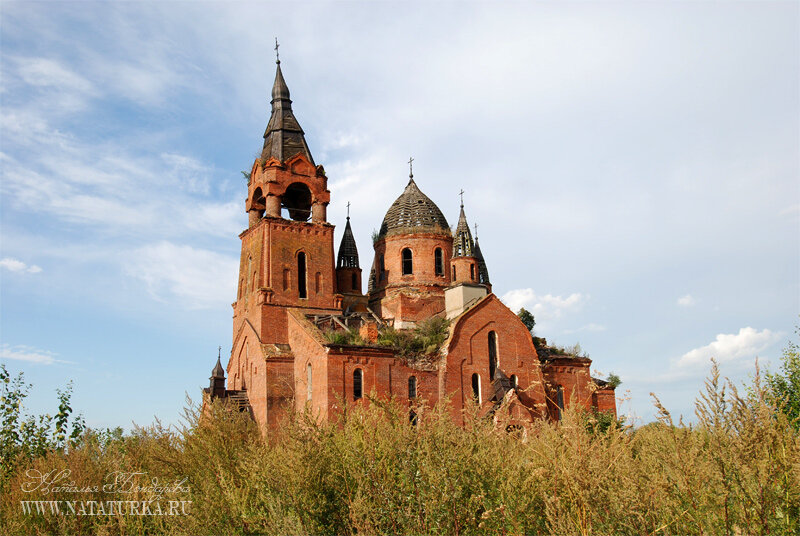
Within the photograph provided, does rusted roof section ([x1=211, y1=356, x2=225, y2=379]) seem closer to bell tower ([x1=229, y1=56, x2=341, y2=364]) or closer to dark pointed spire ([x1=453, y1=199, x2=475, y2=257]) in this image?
bell tower ([x1=229, y1=56, x2=341, y2=364])

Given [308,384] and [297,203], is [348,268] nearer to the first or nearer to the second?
[297,203]

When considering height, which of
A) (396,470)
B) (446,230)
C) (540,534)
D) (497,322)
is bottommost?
(540,534)

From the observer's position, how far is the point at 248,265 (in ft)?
110

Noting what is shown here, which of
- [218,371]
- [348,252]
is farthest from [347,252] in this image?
[218,371]

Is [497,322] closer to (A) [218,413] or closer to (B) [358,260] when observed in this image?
(B) [358,260]

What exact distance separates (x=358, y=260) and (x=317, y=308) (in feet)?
19.9

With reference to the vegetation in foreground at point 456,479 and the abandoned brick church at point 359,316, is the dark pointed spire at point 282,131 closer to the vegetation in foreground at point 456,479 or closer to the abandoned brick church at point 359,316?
the abandoned brick church at point 359,316

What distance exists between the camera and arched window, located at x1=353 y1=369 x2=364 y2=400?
90.3 feet

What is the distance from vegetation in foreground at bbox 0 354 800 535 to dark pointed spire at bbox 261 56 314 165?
73.8 feet

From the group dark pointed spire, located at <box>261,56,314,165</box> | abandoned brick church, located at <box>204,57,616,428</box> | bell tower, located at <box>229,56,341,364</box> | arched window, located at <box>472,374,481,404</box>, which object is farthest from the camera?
dark pointed spire, located at <box>261,56,314,165</box>

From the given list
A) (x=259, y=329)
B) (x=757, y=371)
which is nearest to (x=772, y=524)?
(x=757, y=371)

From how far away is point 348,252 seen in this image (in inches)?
1485

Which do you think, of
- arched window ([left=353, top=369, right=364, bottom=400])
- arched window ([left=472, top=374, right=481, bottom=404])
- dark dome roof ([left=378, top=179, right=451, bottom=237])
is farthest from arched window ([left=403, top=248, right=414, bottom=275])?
arched window ([left=353, top=369, right=364, bottom=400])

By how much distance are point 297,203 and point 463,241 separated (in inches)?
371
